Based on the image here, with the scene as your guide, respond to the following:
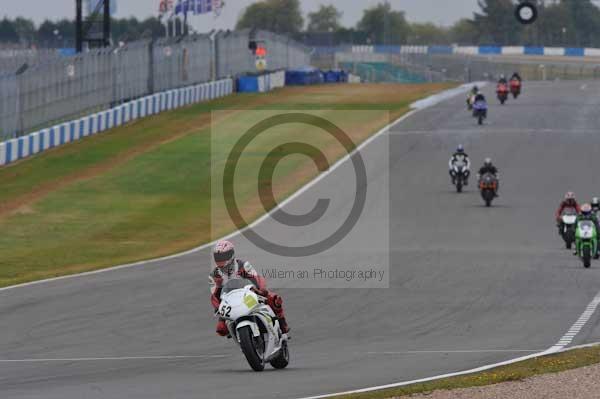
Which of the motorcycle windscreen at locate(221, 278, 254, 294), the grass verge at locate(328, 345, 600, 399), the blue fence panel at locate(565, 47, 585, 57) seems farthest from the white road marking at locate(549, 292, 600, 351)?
the blue fence panel at locate(565, 47, 585, 57)

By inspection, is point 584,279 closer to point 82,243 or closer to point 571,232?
point 571,232

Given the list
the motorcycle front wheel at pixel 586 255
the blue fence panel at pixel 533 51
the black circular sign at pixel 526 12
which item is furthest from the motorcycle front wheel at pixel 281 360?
the blue fence panel at pixel 533 51

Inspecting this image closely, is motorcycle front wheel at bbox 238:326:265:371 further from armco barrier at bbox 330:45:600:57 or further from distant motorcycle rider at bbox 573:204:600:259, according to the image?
armco barrier at bbox 330:45:600:57

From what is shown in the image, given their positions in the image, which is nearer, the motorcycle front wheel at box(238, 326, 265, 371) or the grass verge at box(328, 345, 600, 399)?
the grass verge at box(328, 345, 600, 399)

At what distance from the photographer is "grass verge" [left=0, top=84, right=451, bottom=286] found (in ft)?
95.5

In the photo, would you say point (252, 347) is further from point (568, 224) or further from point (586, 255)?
point (568, 224)

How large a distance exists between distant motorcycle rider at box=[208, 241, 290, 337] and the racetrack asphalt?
0.55m

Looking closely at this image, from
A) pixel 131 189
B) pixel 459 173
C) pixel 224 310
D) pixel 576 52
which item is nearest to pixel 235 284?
pixel 224 310

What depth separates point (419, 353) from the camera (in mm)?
15102

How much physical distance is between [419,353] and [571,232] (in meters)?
13.1

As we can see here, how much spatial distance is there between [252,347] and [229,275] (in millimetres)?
940

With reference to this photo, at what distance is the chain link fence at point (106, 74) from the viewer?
4722 centimetres

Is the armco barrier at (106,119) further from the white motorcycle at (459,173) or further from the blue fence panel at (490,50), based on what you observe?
the blue fence panel at (490,50)

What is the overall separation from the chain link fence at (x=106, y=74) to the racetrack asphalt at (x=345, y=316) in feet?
46.5
